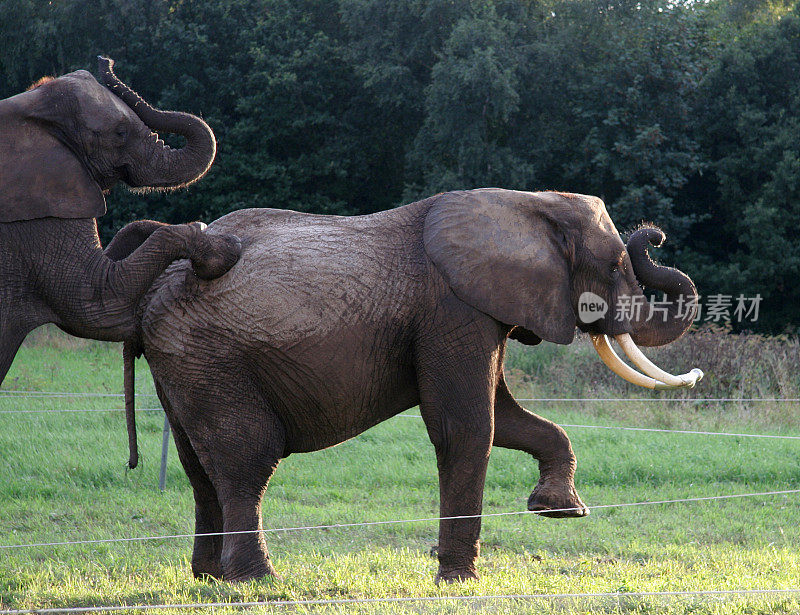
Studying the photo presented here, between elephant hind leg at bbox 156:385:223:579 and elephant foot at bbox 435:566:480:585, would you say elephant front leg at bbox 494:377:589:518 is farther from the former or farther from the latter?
elephant hind leg at bbox 156:385:223:579

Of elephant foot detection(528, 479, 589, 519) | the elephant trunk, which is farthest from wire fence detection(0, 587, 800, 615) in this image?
the elephant trunk

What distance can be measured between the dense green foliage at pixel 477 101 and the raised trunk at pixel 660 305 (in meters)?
16.7

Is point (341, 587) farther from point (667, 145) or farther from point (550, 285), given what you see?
point (667, 145)

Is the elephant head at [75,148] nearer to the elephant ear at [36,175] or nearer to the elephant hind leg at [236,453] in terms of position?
the elephant ear at [36,175]

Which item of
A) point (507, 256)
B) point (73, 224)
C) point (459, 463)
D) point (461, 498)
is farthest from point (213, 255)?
point (461, 498)

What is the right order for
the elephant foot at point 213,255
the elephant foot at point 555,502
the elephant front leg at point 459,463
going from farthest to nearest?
the elephant foot at point 555,502 → the elephant front leg at point 459,463 → the elephant foot at point 213,255

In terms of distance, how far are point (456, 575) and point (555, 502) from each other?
0.82 m

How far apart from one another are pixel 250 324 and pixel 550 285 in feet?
6.01

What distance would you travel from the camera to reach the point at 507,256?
6.12 meters

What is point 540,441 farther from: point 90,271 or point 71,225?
point 71,225

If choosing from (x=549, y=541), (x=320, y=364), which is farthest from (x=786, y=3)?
(x=320, y=364)

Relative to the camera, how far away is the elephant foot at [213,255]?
5734 mm

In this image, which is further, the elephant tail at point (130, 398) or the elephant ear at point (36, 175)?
the elephant tail at point (130, 398)

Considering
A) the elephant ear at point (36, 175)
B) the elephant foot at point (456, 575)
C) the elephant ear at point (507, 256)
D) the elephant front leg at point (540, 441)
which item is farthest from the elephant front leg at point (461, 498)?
the elephant ear at point (36, 175)
